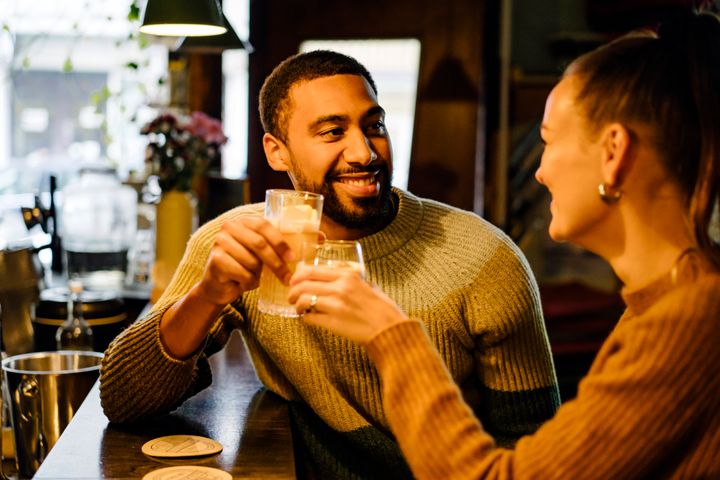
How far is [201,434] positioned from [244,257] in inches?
16.0

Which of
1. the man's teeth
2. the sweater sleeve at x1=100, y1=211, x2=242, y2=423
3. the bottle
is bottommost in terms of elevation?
the bottle

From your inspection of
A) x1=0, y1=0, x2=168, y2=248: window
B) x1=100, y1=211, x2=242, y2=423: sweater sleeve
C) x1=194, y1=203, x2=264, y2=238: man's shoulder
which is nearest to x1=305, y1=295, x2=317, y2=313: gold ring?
x1=100, y1=211, x2=242, y2=423: sweater sleeve

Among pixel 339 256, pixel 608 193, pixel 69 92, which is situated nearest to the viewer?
pixel 608 193

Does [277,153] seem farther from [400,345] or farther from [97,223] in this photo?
[97,223]

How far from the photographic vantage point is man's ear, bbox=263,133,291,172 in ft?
7.48

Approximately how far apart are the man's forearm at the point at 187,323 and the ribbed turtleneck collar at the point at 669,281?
86 centimetres

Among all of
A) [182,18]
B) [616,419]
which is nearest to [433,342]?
[616,419]

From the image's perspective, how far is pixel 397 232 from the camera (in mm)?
2215

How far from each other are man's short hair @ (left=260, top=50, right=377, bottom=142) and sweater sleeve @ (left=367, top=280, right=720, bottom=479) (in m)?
1.09

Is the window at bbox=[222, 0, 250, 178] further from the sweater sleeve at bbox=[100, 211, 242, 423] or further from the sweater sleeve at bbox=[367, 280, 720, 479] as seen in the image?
the sweater sleeve at bbox=[367, 280, 720, 479]

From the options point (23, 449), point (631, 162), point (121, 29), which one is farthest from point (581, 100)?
point (121, 29)

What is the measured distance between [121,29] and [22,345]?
7.28 ft

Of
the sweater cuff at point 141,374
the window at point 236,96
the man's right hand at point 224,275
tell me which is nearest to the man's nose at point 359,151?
the man's right hand at point 224,275

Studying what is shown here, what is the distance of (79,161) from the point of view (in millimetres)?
4855
